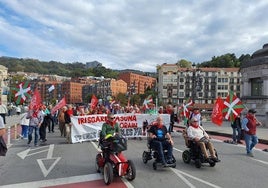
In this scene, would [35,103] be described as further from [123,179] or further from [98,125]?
[123,179]

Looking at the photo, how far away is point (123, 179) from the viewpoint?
8391 millimetres

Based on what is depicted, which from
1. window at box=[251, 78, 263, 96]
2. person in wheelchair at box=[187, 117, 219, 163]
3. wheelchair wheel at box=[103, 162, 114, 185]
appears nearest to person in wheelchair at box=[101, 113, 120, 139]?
wheelchair wheel at box=[103, 162, 114, 185]

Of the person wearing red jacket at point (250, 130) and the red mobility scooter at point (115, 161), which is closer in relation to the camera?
the red mobility scooter at point (115, 161)

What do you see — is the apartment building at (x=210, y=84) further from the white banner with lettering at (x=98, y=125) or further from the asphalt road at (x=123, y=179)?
the asphalt road at (x=123, y=179)

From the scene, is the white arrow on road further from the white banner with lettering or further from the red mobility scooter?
the white banner with lettering

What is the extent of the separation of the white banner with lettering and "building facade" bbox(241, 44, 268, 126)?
593 inches

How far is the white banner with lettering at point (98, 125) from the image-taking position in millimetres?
16797

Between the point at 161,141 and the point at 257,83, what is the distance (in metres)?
24.8

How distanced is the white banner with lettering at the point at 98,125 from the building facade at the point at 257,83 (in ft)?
49.4

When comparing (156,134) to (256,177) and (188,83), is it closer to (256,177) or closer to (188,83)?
(256,177)

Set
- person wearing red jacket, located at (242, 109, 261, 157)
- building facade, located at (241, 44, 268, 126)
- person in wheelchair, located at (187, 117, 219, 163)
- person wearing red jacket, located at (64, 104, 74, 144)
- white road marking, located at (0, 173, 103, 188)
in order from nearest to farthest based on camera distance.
Answer: white road marking, located at (0, 173, 103, 188) → person in wheelchair, located at (187, 117, 219, 163) → person wearing red jacket, located at (242, 109, 261, 157) → person wearing red jacket, located at (64, 104, 74, 144) → building facade, located at (241, 44, 268, 126)

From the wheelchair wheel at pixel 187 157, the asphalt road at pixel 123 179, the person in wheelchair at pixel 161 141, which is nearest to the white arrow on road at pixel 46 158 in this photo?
the asphalt road at pixel 123 179

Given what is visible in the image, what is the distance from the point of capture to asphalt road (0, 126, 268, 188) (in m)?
8.05

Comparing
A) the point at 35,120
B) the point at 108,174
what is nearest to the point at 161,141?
the point at 108,174
